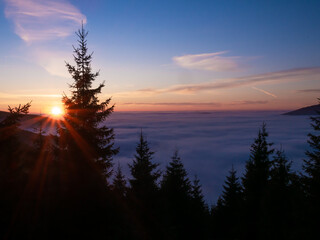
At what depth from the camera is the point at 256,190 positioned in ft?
53.8

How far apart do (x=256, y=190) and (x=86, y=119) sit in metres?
15.0

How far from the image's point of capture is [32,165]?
1085 centimetres

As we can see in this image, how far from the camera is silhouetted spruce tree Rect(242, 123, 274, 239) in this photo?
1500 centimetres

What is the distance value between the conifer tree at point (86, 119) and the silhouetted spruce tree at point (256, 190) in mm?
11682

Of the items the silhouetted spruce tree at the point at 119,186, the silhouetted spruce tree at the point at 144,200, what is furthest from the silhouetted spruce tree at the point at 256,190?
the silhouetted spruce tree at the point at 119,186

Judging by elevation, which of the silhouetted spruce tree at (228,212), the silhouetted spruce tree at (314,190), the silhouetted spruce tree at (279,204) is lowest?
the silhouetted spruce tree at (228,212)

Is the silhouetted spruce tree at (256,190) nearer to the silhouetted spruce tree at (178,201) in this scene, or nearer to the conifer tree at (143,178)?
the silhouetted spruce tree at (178,201)

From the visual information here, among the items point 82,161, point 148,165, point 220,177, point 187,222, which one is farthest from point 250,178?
point 220,177

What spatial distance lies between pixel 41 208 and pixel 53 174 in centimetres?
329

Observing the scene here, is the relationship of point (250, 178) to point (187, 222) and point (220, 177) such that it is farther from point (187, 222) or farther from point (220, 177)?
point (220, 177)

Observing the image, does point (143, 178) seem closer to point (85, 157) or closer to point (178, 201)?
point (178, 201)

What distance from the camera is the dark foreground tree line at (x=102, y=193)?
23.9ft

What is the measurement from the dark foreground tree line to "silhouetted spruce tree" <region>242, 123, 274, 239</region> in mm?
75

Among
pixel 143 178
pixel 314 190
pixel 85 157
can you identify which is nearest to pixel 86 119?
pixel 85 157
